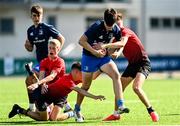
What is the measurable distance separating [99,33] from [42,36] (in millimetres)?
1733

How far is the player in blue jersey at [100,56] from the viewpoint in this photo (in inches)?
547

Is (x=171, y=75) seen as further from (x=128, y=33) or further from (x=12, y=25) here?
(x=128, y=33)

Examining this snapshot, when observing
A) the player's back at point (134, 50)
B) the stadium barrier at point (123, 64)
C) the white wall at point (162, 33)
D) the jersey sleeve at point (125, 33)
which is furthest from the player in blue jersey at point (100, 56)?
the white wall at point (162, 33)

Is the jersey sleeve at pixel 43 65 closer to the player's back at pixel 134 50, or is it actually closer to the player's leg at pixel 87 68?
the player's leg at pixel 87 68

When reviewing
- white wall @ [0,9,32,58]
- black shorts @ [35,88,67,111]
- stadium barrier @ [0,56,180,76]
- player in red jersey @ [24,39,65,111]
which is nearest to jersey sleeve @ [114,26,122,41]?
player in red jersey @ [24,39,65,111]

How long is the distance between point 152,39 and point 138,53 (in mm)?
44349

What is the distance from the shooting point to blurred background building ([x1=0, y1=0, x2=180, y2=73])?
5453cm

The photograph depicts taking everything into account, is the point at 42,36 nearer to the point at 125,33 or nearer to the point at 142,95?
the point at 125,33

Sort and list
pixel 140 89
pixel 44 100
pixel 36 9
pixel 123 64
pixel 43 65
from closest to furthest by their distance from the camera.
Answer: pixel 140 89 < pixel 44 100 < pixel 43 65 < pixel 36 9 < pixel 123 64

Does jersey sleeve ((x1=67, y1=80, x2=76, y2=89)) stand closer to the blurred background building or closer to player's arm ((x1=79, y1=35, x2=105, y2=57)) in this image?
player's arm ((x1=79, y1=35, x2=105, y2=57))

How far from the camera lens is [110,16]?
1364cm

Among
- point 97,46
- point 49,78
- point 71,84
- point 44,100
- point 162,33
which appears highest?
point 97,46

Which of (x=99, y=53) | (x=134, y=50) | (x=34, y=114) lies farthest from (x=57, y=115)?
(x=134, y=50)

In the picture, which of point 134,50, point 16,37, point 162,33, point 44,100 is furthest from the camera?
point 162,33
